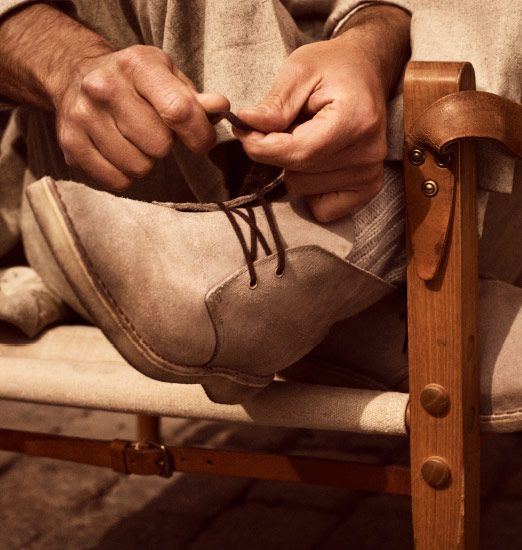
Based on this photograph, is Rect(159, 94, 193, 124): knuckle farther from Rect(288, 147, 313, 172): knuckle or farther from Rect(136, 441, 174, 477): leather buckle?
Rect(136, 441, 174, 477): leather buckle

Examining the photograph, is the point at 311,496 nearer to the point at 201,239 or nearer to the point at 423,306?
the point at 423,306

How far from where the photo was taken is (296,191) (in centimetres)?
93

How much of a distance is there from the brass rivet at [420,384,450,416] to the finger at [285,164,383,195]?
215 millimetres

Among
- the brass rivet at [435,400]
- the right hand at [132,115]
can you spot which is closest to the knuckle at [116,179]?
the right hand at [132,115]

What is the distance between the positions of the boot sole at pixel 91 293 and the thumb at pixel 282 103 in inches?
7.3

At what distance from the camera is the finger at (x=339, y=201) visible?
937mm

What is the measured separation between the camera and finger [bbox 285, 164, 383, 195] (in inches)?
36.1

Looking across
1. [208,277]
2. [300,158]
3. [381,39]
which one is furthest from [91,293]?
[381,39]

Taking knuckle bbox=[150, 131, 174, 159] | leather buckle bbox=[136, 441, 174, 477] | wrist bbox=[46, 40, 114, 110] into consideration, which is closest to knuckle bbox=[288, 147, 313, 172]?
knuckle bbox=[150, 131, 174, 159]

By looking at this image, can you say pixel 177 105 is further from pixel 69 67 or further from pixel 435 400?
pixel 435 400

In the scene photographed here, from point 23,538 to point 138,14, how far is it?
0.93m

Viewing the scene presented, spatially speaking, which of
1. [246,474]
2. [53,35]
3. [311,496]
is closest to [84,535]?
[311,496]

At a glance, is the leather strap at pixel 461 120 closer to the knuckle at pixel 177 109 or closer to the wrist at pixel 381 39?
the wrist at pixel 381 39

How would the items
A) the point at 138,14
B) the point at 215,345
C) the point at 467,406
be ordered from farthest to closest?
the point at 138,14 → the point at 467,406 → the point at 215,345
